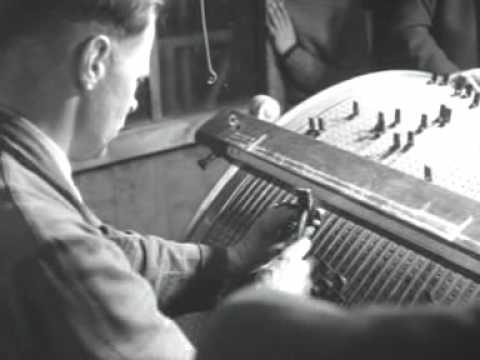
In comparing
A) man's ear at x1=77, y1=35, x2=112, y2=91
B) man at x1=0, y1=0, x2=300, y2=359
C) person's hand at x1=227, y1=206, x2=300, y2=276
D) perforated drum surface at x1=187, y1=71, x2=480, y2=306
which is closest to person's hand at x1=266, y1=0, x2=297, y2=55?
perforated drum surface at x1=187, y1=71, x2=480, y2=306

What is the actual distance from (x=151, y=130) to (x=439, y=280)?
2103 mm

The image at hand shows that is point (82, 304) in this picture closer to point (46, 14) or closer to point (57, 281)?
point (57, 281)

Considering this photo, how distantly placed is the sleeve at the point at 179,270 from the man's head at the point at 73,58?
345 mm

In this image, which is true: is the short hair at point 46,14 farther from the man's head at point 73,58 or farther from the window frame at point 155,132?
the window frame at point 155,132

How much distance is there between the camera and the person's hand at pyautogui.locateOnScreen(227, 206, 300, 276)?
1.42 metres

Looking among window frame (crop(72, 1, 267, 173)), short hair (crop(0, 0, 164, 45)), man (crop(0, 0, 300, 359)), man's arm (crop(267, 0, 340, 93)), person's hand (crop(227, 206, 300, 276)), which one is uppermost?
short hair (crop(0, 0, 164, 45))

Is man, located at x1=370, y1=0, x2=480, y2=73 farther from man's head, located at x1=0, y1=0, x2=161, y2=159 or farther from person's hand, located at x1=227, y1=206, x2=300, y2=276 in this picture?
man's head, located at x1=0, y1=0, x2=161, y2=159

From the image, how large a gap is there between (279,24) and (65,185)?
8.81 feet

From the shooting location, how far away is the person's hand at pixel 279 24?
3551 millimetres

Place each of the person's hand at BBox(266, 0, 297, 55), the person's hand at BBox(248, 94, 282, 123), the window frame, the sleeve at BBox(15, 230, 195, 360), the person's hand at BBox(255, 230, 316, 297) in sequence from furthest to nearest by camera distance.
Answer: the person's hand at BBox(266, 0, 297, 55)
the window frame
the person's hand at BBox(248, 94, 282, 123)
the person's hand at BBox(255, 230, 316, 297)
the sleeve at BBox(15, 230, 195, 360)

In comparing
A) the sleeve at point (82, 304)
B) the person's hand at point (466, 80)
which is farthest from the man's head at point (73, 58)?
the person's hand at point (466, 80)

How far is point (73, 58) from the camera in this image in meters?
1.04

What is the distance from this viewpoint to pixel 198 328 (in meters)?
1.62

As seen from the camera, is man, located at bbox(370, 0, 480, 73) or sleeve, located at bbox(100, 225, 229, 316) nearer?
sleeve, located at bbox(100, 225, 229, 316)
